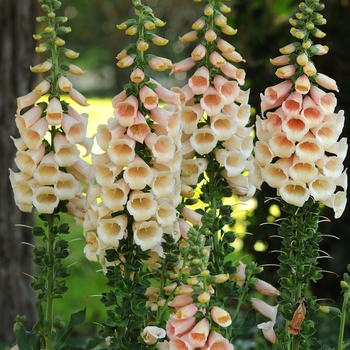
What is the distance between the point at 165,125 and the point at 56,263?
510mm

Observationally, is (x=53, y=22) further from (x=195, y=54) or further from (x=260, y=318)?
(x=260, y=318)

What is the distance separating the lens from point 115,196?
1.68 m

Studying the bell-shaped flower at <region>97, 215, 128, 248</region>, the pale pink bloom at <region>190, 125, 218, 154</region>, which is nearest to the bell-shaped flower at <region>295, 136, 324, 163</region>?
the pale pink bloom at <region>190, 125, 218, 154</region>

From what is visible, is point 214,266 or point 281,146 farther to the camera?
point 214,266

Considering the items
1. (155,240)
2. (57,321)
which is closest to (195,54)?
A: (155,240)

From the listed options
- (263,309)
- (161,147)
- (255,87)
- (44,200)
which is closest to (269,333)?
(263,309)

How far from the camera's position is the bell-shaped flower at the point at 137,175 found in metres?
1.64

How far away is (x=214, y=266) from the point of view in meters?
1.84

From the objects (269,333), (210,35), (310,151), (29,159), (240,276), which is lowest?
(269,333)

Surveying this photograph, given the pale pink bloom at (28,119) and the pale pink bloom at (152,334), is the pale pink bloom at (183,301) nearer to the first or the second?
the pale pink bloom at (152,334)

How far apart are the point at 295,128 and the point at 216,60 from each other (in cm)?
30

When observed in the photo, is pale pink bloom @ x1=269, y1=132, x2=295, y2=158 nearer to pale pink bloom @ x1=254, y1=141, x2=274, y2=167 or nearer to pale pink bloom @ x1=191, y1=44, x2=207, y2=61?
pale pink bloom @ x1=254, y1=141, x2=274, y2=167

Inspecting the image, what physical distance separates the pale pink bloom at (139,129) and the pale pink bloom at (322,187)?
41 centimetres

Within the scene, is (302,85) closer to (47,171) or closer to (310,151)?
(310,151)
